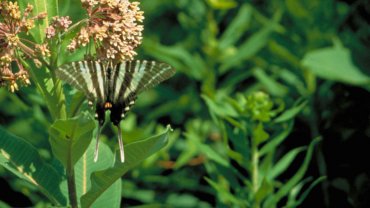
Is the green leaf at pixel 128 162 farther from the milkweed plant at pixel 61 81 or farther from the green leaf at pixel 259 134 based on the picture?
the green leaf at pixel 259 134

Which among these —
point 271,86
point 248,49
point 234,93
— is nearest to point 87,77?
point 271,86

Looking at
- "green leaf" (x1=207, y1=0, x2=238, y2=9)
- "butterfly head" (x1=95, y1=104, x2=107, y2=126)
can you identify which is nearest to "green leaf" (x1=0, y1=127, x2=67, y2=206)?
"butterfly head" (x1=95, y1=104, x2=107, y2=126)

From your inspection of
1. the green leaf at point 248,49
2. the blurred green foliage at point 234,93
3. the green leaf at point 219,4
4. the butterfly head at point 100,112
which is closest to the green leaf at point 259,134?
the blurred green foliage at point 234,93

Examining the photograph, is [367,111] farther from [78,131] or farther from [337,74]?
[78,131]

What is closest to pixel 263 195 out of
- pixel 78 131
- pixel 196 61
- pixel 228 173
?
pixel 228 173

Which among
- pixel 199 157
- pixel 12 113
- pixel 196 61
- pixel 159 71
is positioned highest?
pixel 159 71

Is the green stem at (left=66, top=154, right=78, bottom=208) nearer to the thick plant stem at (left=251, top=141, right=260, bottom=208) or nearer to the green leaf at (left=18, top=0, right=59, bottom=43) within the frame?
the green leaf at (left=18, top=0, right=59, bottom=43)
